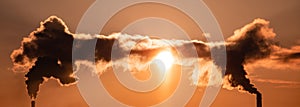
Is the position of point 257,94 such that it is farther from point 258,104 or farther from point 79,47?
point 79,47

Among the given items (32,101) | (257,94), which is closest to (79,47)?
(32,101)

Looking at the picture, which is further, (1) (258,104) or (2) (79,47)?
(2) (79,47)

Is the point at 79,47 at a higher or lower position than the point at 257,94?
higher

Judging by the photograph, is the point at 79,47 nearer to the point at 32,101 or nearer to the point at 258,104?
the point at 32,101

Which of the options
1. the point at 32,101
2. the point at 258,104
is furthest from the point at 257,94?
the point at 32,101

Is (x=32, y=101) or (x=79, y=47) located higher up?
(x=79, y=47)

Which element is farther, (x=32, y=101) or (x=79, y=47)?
(x=79, y=47)
